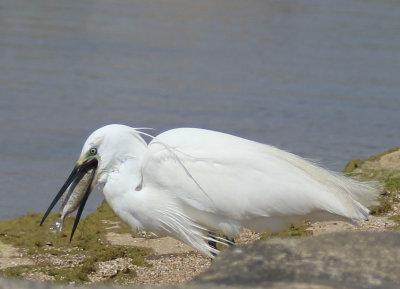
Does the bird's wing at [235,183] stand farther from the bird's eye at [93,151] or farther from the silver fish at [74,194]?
the silver fish at [74,194]

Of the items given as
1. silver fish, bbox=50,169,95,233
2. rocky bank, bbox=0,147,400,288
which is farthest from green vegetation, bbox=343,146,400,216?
silver fish, bbox=50,169,95,233

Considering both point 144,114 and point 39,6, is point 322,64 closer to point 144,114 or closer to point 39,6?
point 144,114

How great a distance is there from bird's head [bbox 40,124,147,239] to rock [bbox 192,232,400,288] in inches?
98.7

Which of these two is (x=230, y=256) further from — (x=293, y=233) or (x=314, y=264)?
(x=293, y=233)

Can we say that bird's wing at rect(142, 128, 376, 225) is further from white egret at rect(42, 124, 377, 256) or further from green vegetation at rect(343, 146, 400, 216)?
green vegetation at rect(343, 146, 400, 216)

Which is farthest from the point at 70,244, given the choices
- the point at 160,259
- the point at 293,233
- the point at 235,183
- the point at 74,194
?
the point at 235,183

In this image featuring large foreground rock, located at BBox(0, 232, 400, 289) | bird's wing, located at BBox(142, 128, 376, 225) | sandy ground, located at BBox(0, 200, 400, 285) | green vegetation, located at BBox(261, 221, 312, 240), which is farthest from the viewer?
green vegetation, located at BBox(261, 221, 312, 240)

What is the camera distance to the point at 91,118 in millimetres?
11555

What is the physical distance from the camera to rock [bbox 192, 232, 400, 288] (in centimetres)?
270

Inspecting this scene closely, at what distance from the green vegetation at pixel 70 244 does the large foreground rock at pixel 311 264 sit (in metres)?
2.97

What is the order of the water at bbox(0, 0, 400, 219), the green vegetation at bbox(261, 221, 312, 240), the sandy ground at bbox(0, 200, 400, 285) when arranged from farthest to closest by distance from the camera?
the water at bbox(0, 0, 400, 219) → the green vegetation at bbox(261, 221, 312, 240) → the sandy ground at bbox(0, 200, 400, 285)

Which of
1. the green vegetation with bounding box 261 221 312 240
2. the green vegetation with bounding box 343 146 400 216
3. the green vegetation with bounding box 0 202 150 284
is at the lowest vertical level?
the green vegetation with bounding box 0 202 150 284

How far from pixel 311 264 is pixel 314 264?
0.5 inches

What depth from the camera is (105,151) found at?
213 inches
